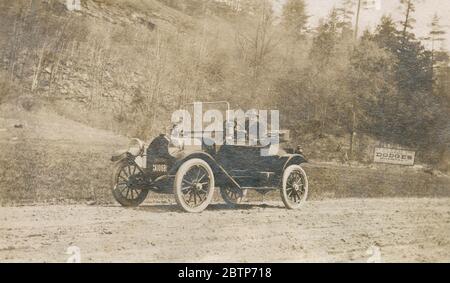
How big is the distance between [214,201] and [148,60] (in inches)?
103

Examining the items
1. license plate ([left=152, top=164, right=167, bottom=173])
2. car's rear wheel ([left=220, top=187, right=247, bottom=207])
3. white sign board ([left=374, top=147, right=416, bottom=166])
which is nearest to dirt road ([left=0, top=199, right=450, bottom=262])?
license plate ([left=152, top=164, right=167, bottom=173])

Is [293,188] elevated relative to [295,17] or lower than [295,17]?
lower

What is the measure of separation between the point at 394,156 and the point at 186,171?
6312 mm

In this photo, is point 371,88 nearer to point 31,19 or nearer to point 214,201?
point 214,201

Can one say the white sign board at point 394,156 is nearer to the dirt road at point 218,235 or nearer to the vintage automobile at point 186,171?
the dirt road at point 218,235

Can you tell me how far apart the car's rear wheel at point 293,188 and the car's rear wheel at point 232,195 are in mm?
853

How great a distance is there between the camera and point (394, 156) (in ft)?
36.1

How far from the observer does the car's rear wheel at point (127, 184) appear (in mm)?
6645

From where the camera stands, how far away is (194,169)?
660 centimetres

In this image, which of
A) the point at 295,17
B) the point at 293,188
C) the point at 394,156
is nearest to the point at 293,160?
the point at 293,188

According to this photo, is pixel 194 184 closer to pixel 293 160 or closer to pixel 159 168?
pixel 159 168

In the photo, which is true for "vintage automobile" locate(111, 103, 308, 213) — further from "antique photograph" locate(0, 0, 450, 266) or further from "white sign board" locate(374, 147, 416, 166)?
"white sign board" locate(374, 147, 416, 166)

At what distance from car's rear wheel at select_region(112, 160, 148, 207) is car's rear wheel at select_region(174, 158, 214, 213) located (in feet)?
2.31
